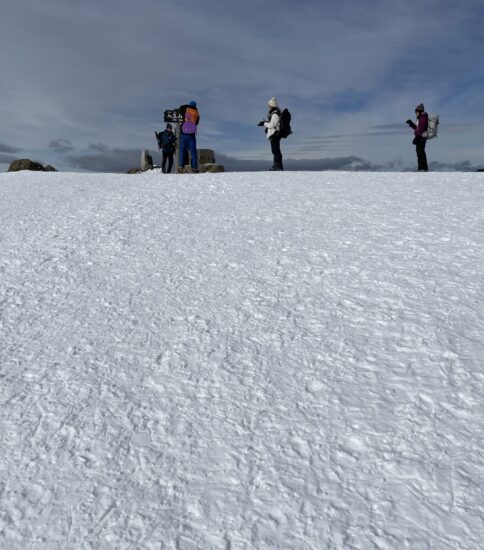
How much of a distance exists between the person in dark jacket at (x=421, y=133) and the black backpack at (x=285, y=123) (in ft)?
9.39

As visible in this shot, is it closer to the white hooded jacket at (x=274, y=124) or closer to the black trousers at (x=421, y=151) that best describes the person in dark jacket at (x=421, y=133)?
the black trousers at (x=421, y=151)

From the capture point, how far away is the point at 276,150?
430 inches

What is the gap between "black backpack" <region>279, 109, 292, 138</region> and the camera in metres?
10.6

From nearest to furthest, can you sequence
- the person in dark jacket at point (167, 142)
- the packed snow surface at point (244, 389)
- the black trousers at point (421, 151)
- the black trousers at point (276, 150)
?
the packed snow surface at point (244, 389), the black trousers at point (276, 150), the black trousers at point (421, 151), the person in dark jacket at point (167, 142)

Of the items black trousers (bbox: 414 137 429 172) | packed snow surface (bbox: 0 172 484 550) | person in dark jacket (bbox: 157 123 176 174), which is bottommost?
packed snow surface (bbox: 0 172 484 550)

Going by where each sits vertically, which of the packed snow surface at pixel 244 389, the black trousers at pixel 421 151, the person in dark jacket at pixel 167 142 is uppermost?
the person in dark jacket at pixel 167 142

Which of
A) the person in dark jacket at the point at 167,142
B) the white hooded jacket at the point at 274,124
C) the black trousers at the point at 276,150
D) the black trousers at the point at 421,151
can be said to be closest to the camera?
the white hooded jacket at the point at 274,124

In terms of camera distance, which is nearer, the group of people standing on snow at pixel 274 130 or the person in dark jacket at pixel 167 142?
the group of people standing on snow at pixel 274 130

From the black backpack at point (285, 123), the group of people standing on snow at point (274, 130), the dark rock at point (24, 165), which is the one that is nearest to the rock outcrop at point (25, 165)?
the dark rock at point (24, 165)

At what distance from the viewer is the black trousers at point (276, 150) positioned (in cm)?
1082

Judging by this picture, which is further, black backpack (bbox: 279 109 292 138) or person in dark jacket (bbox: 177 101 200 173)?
person in dark jacket (bbox: 177 101 200 173)

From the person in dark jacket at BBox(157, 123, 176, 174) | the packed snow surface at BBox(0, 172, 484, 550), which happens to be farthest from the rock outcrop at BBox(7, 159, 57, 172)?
the packed snow surface at BBox(0, 172, 484, 550)

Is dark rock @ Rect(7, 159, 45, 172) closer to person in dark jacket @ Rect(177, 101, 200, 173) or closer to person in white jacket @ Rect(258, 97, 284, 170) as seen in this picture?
person in dark jacket @ Rect(177, 101, 200, 173)

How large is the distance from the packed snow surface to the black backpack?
6397 mm
